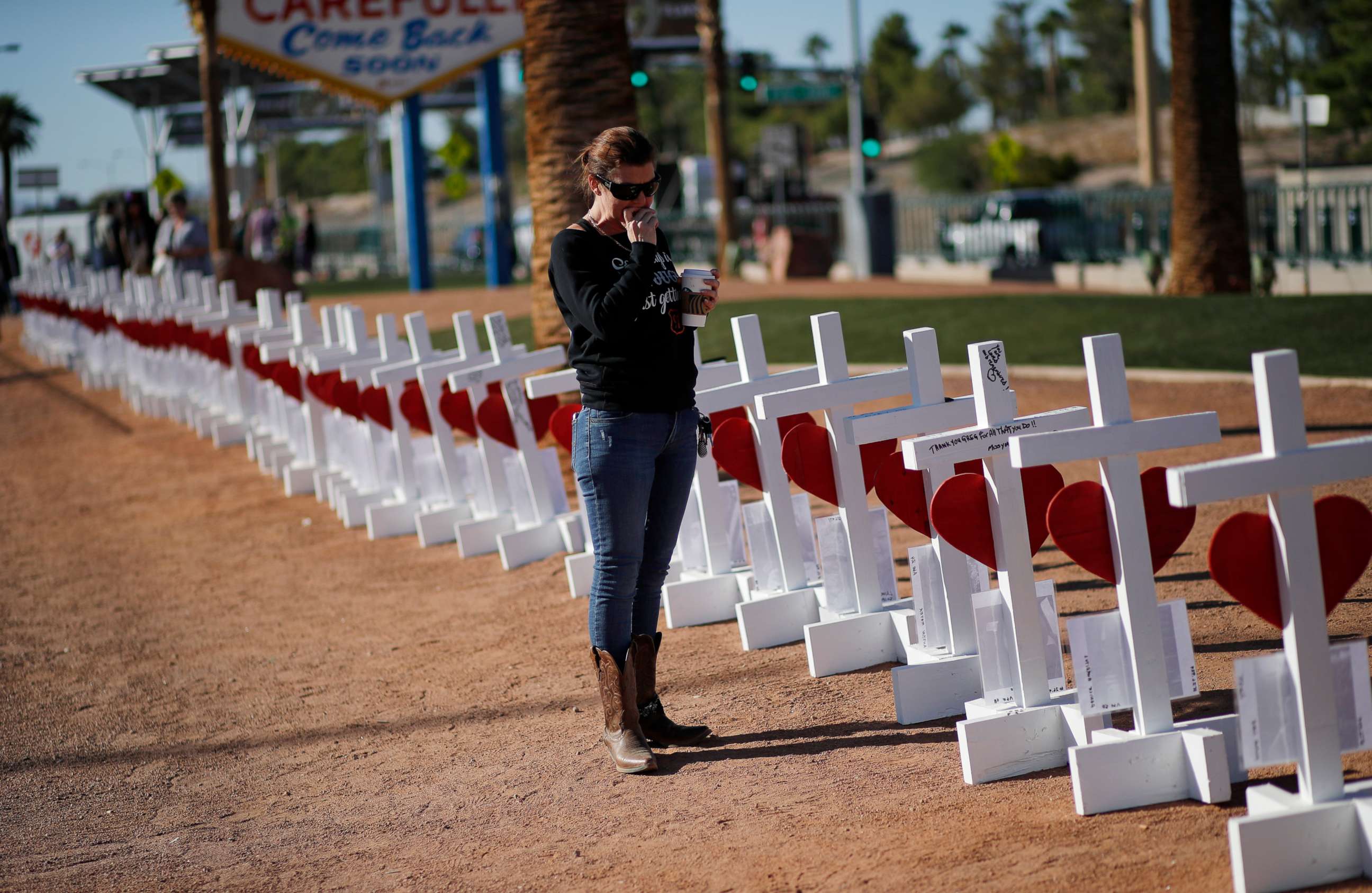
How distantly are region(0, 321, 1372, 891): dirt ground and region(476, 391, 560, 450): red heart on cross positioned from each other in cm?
68

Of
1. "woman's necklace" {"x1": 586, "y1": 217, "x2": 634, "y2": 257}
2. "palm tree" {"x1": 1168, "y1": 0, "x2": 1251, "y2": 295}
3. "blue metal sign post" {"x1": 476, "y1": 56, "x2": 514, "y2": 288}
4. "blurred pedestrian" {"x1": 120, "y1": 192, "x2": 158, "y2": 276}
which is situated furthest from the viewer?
"blue metal sign post" {"x1": 476, "y1": 56, "x2": 514, "y2": 288}

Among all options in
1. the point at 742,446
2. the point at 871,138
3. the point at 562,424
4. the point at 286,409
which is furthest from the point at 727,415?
the point at 871,138

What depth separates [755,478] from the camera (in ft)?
17.8

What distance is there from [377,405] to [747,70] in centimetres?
2358

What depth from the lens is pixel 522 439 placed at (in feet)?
22.7

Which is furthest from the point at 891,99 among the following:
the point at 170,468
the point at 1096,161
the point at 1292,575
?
the point at 1292,575

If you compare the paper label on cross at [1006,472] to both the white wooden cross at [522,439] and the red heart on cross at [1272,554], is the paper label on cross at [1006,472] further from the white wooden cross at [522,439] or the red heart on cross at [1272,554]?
the white wooden cross at [522,439]

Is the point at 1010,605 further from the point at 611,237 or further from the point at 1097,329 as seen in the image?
the point at 1097,329

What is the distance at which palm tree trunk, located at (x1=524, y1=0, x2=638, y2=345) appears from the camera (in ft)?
31.0

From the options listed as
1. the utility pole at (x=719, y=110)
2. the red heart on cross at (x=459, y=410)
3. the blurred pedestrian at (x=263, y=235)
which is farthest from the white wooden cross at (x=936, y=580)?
the blurred pedestrian at (x=263, y=235)

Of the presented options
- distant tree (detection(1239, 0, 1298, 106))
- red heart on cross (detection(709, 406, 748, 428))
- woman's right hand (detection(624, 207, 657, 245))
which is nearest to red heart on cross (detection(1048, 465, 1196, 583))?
woman's right hand (detection(624, 207, 657, 245))

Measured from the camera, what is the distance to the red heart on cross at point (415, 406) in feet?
25.2

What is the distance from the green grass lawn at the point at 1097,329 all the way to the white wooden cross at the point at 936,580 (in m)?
6.49

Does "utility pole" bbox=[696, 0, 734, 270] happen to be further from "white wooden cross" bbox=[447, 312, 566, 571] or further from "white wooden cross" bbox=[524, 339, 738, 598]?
"white wooden cross" bbox=[524, 339, 738, 598]
